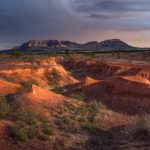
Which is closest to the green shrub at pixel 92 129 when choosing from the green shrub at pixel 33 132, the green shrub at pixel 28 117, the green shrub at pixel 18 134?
the green shrub at pixel 28 117

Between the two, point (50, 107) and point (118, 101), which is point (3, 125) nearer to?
point (50, 107)

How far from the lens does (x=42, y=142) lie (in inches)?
575

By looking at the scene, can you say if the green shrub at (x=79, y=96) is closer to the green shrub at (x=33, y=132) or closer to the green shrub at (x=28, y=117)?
the green shrub at (x=28, y=117)

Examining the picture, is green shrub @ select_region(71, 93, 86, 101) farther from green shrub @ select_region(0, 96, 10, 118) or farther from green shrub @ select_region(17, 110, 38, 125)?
green shrub @ select_region(17, 110, 38, 125)

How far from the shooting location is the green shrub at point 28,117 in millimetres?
15778

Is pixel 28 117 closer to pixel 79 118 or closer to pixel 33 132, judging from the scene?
pixel 33 132

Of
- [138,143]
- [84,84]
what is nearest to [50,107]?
[138,143]

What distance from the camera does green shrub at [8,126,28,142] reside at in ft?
47.1

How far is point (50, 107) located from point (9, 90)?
25.6 feet

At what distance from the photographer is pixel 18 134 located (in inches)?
567

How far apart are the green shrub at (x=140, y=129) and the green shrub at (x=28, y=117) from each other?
11.0 feet

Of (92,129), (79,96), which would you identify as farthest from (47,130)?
(79,96)

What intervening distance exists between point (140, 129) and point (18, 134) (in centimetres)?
425

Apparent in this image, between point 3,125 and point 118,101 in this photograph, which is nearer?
point 3,125
